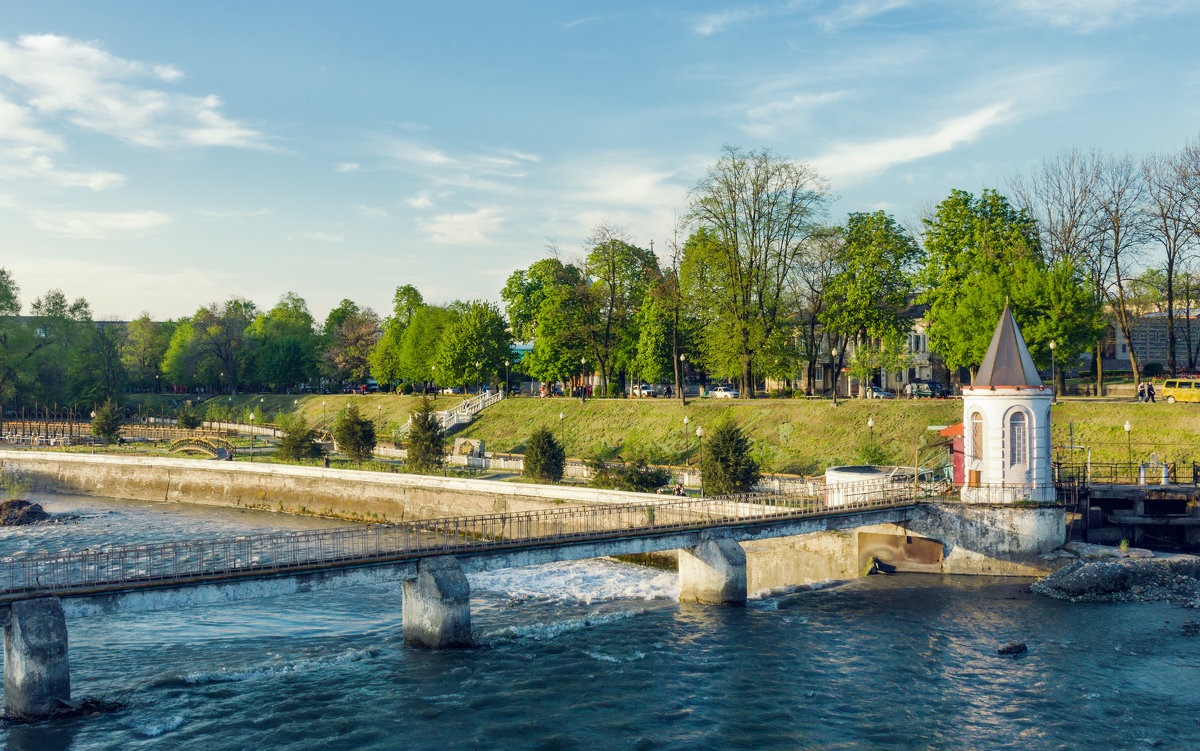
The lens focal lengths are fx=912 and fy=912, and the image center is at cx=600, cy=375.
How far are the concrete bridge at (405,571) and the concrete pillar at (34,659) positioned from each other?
0.02m

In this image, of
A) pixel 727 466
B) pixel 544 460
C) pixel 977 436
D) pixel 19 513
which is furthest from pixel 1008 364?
pixel 19 513

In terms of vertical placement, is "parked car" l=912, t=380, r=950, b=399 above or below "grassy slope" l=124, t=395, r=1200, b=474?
above

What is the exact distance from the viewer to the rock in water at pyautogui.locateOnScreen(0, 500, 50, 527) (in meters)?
56.1

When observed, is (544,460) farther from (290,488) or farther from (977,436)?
(977,436)

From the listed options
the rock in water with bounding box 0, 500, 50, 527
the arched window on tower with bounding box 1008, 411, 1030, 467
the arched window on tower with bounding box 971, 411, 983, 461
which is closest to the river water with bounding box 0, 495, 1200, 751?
the arched window on tower with bounding box 1008, 411, 1030, 467

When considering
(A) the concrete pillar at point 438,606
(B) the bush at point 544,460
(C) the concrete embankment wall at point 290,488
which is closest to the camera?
(A) the concrete pillar at point 438,606

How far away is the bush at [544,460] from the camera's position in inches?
2028

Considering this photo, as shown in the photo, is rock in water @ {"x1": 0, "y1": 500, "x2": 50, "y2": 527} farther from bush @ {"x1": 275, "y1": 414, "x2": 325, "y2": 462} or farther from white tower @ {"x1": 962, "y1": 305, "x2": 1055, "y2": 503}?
white tower @ {"x1": 962, "y1": 305, "x2": 1055, "y2": 503}

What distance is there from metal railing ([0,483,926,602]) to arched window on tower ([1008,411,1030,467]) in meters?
3.73

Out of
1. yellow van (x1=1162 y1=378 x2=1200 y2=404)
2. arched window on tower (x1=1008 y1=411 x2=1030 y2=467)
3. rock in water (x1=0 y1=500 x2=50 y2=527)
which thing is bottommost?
rock in water (x1=0 y1=500 x2=50 y2=527)

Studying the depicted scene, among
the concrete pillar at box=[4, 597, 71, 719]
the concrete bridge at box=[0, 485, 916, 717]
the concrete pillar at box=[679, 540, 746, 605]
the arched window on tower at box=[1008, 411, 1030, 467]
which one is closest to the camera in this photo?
the concrete pillar at box=[4, 597, 71, 719]

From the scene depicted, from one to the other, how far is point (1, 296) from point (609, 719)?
97430 millimetres

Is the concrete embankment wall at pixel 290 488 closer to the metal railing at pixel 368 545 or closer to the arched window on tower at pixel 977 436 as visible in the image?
the metal railing at pixel 368 545

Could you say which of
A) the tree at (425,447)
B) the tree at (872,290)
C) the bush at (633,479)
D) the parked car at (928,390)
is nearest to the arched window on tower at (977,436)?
the bush at (633,479)
